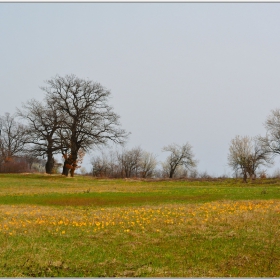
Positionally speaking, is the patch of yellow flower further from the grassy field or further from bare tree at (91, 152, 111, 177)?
bare tree at (91, 152, 111, 177)

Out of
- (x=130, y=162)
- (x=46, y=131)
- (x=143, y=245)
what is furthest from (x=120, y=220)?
(x=130, y=162)

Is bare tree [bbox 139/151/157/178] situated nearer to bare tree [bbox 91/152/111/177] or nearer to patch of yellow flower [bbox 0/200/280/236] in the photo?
bare tree [bbox 91/152/111/177]

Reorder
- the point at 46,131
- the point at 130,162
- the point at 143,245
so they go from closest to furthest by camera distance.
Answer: the point at 143,245
the point at 46,131
the point at 130,162

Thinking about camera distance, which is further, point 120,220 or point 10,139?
point 10,139

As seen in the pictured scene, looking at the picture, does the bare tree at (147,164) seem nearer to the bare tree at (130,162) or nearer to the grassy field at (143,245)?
the bare tree at (130,162)

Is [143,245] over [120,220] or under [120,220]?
under

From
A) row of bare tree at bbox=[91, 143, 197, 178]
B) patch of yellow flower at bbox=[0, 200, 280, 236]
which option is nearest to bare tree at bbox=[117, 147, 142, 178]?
row of bare tree at bbox=[91, 143, 197, 178]

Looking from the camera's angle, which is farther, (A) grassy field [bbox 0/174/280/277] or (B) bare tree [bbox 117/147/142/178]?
(B) bare tree [bbox 117/147/142/178]

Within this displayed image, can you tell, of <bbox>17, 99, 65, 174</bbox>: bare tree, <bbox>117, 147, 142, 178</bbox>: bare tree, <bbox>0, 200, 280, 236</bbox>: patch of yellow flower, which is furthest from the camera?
<bbox>117, 147, 142, 178</bbox>: bare tree

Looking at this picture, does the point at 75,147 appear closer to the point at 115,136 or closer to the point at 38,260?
the point at 115,136

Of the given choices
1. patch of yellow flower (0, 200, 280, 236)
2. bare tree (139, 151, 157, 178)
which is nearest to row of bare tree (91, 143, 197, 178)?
bare tree (139, 151, 157, 178)

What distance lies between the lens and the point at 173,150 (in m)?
101

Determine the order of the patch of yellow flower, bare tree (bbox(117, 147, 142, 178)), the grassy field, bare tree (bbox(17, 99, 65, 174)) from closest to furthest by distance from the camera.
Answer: the grassy field < the patch of yellow flower < bare tree (bbox(17, 99, 65, 174)) < bare tree (bbox(117, 147, 142, 178))

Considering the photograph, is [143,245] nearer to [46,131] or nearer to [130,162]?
[46,131]
